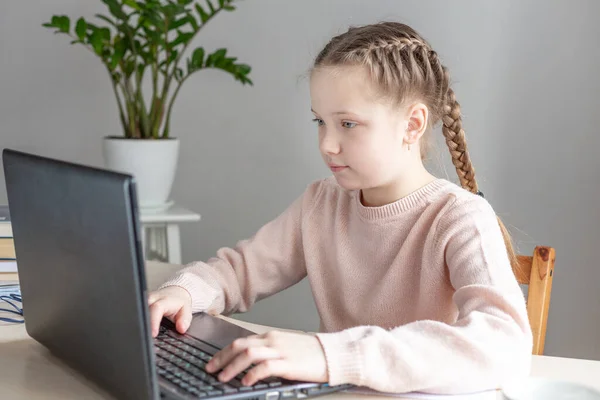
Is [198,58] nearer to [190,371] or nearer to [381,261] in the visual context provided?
[381,261]

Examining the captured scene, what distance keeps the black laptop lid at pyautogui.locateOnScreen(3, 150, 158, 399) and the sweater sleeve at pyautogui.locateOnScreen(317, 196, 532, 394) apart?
199 mm

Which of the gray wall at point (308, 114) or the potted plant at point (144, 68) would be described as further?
the gray wall at point (308, 114)

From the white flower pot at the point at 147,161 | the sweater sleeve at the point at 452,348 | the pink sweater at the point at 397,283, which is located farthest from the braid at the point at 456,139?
the white flower pot at the point at 147,161

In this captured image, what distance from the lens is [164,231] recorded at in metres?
2.31

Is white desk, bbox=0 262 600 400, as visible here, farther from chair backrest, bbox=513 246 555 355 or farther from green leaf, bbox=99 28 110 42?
green leaf, bbox=99 28 110 42

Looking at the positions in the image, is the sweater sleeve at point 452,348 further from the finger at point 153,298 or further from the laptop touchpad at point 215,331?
the finger at point 153,298

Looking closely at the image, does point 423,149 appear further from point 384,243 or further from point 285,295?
point 285,295

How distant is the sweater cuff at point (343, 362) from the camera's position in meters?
0.77

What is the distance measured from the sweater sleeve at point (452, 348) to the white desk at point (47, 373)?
31 millimetres

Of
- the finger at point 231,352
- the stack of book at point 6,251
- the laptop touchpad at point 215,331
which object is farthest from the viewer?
the stack of book at point 6,251

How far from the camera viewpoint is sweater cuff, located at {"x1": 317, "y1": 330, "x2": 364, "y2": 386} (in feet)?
2.52

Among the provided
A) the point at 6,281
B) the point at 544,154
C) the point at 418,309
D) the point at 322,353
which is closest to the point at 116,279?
the point at 322,353

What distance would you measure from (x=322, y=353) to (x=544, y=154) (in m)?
1.78

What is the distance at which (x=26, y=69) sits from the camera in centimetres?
252
